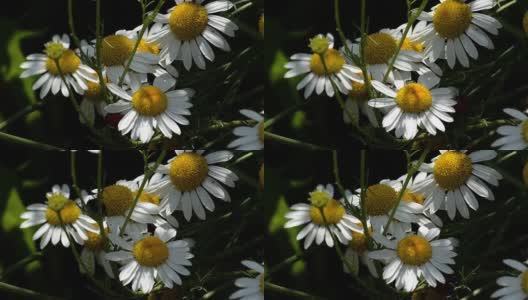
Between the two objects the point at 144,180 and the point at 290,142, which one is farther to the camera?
the point at 290,142

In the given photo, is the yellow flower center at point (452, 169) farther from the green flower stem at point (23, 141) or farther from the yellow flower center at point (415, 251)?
the green flower stem at point (23, 141)

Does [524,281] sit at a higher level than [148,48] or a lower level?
lower

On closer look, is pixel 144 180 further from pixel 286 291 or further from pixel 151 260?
pixel 286 291

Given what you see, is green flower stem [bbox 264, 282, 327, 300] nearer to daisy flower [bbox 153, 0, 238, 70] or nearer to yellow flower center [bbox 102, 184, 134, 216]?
yellow flower center [bbox 102, 184, 134, 216]

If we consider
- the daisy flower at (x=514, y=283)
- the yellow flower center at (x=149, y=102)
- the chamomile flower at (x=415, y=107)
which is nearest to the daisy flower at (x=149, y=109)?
the yellow flower center at (x=149, y=102)

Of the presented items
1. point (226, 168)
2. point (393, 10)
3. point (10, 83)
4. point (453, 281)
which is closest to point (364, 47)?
point (393, 10)

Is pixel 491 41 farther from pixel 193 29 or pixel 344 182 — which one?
pixel 193 29

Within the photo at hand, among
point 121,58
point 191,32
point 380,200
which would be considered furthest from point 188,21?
point 380,200

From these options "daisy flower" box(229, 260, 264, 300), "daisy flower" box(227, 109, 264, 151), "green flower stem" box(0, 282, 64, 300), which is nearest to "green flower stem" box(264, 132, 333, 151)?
"daisy flower" box(227, 109, 264, 151)
